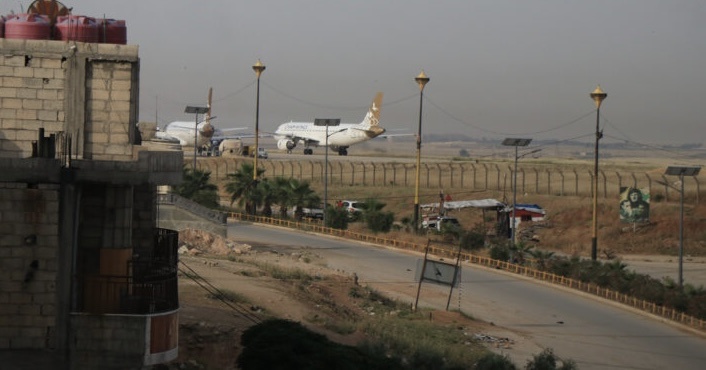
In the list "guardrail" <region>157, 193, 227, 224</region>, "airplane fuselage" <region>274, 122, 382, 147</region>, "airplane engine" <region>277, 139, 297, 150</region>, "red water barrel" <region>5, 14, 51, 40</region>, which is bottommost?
"guardrail" <region>157, 193, 227, 224</region>

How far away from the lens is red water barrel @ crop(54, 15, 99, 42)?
1702cm

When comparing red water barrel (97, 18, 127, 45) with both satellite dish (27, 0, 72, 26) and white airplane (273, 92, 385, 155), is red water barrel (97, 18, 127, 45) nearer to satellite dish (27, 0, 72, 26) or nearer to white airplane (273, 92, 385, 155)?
satellite dish (27, 0, 72, 26)

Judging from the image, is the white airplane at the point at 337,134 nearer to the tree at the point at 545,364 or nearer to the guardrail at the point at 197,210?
the guardrail at the point at 197,210

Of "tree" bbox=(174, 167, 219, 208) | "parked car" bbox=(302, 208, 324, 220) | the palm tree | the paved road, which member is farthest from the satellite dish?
"parked car" bbox=(302, 208, 324, 220)

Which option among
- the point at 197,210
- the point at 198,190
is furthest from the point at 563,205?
the point at 197,210

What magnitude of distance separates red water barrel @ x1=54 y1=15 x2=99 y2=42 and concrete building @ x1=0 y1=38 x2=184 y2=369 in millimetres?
495

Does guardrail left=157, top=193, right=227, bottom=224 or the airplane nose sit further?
the airplane nose

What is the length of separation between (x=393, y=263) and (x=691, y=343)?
15.7m

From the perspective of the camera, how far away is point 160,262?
17.6 metres

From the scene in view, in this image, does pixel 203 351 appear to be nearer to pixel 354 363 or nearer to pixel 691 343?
pixel 354 363

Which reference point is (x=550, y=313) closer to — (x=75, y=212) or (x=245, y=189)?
(x=75, y=212)

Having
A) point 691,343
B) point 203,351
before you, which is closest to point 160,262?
point 203,351

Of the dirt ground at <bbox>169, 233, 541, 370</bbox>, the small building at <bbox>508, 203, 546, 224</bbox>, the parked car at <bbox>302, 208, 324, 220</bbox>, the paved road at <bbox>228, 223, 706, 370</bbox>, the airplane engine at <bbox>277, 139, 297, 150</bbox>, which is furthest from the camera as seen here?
the airplane engine at <bbox>277, 139, 297, 150</bbox>

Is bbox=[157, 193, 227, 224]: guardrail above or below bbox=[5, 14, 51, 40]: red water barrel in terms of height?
below
